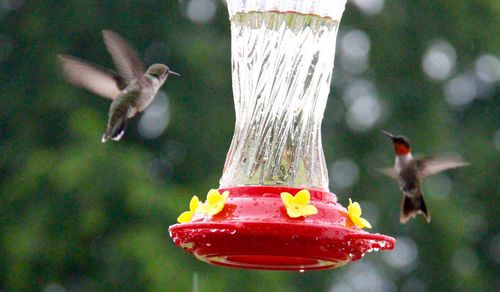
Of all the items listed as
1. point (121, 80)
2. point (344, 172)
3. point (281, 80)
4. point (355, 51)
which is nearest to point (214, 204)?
point (281, 80)

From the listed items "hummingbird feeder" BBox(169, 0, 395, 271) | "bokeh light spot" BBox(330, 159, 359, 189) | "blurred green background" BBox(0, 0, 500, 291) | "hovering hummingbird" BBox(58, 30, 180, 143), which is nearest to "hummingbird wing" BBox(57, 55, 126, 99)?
"hovering hummingbird" BBox(58, 30, 180, 143)

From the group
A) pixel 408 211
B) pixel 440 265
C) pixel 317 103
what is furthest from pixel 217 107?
pixel 317 103

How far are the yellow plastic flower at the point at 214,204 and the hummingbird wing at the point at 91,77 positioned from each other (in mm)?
1218

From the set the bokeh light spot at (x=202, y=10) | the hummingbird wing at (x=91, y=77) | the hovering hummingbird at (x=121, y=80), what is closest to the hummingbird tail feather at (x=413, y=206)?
the hovering hummingbird at (x=121, y=80)

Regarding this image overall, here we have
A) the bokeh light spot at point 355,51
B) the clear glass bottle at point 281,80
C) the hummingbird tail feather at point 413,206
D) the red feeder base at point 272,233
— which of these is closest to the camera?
the red feeder base at point 272,233

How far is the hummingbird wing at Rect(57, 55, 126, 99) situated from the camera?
20.1 feet

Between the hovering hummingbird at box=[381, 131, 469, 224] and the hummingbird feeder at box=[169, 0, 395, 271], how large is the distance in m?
1.31

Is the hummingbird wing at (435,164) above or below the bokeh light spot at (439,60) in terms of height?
below

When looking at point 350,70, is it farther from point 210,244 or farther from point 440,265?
point 210,244

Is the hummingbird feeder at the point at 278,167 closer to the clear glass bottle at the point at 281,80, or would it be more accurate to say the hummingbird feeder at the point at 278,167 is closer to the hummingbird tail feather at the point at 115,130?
the clear glass bottle at the point at 281,80

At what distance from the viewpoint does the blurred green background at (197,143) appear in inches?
496

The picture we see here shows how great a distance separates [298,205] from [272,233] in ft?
0.55

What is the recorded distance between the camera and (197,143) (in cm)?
1358

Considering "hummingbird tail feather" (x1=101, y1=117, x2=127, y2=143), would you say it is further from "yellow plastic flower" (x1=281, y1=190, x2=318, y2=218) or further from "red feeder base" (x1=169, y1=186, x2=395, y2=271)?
"yellow plastic flower" (x1=281, y1=190, x2=318, y2=218)
